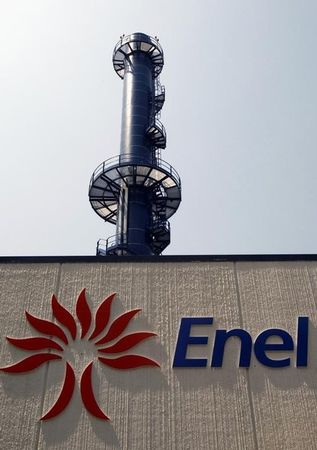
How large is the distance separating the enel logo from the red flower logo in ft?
3.26

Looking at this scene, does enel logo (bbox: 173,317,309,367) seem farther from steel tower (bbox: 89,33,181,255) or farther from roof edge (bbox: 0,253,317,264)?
steel tower (bbox: 89,33,181,255)

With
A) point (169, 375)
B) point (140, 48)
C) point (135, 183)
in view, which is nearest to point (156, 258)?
point (169, 375)

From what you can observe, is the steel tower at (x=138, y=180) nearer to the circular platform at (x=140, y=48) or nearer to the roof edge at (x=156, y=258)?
the circular platform at (x=140, y=48)

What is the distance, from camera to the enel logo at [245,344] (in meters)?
14.1

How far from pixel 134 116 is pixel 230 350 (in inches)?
918

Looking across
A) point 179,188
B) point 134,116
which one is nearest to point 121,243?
point 179,188

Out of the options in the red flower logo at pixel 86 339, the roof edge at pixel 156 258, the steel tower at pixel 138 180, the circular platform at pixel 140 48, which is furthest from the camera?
the circular platform at pixel 140 48

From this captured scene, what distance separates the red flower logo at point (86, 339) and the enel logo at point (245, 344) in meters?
0.99

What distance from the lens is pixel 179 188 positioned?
31.8m

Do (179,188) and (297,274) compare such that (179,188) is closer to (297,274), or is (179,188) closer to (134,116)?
(134,116)

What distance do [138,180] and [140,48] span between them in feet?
43.6

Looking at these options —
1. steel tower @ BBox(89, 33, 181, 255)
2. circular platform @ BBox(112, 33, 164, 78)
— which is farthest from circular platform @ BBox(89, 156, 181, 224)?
circular platform @ BBox(112, 33, 164, 78)

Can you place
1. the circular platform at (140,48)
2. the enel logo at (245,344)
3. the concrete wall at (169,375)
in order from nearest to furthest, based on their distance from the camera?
the concrete wall at (169,375)
the enel logo at (245,344)
the circular platform at (140,48)

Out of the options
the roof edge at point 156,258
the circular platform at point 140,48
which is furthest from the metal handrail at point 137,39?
the roof edge at point 156,258
